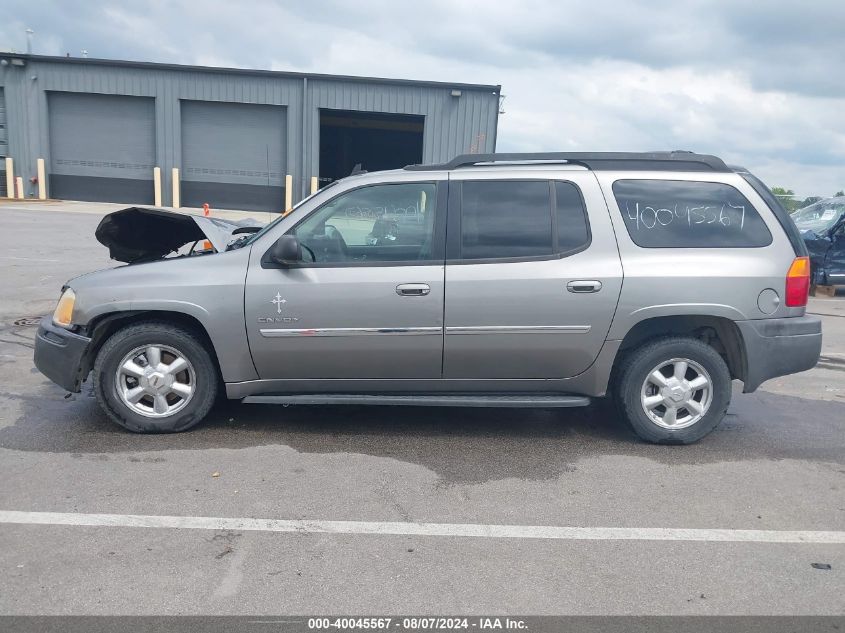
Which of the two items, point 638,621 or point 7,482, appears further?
point 7,482

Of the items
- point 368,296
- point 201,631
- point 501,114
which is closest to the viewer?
point 201,631

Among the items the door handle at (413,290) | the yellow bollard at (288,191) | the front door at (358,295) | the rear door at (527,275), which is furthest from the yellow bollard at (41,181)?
the door handle at (413,290)

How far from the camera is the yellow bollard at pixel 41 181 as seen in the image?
99.8 ft

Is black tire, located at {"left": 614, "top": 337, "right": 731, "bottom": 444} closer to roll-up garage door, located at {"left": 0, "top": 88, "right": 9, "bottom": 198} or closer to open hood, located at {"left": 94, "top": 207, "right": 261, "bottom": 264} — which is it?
open hood, located at {"left": 94, "top": 207, "right": 261, "bottom": 264}

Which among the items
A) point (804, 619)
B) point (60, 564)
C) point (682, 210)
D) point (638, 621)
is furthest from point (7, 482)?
point (682, 210)

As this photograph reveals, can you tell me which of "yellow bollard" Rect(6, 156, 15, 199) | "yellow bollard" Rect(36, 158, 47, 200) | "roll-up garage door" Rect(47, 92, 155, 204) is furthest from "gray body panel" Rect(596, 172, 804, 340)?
"yellow bollard" Rect(6, 156, 15, 199)

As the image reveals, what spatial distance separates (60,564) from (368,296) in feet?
7.55

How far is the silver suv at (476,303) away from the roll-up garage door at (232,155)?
25.6 m

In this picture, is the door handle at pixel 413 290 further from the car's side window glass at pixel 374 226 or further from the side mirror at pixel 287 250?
the side mirror at pixel 287 250

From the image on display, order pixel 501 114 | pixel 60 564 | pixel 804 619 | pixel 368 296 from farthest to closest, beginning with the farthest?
pixel 501 114 < pixel 368 296 < pixel 60 564 < pixel 804 619

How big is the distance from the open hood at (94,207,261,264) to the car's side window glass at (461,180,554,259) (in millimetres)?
1821

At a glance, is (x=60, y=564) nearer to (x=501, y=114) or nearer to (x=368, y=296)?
(x=368, y=296)

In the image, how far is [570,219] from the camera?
4930 millimetres

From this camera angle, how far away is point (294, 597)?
306 cm
